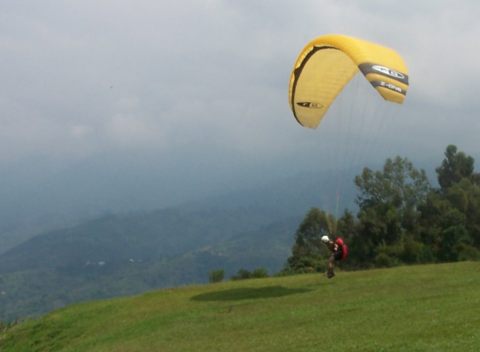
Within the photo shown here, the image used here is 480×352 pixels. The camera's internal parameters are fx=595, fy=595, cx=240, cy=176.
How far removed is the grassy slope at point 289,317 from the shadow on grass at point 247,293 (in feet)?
0.19

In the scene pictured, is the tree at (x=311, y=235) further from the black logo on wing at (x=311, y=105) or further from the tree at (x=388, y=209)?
the black logo on wing at (x=311, y=105)

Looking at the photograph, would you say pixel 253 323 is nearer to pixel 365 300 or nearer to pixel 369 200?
pixel 365 300

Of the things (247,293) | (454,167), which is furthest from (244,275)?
(454,167)

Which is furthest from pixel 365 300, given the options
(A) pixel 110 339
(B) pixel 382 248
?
(B) pixel 382 248

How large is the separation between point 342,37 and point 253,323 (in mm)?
12310

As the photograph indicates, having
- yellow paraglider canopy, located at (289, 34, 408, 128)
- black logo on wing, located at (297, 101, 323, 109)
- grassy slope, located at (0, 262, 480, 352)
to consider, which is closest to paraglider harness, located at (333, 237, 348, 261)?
grassy slope, located at (0, 262, 480, 352)

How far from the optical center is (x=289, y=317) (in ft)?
72.3

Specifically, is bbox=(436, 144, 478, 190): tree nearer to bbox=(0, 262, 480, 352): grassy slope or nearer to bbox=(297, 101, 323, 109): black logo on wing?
bbox=(0, 262, 480, 352): grassy slope

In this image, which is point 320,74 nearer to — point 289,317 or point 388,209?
point 289,317

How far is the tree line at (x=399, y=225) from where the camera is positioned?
2712 inches

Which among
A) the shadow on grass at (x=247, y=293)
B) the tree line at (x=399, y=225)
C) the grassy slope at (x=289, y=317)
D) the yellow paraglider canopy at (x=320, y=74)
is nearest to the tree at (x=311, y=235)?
the tree line at (x=399, y=225)

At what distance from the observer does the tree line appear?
68875 millimetres

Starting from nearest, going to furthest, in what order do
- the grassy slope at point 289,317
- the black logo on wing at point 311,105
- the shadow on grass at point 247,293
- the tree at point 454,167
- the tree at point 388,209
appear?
Answer: the grassy slope at point 289,317 < the black logo on wing at point 311,105 < the shadow on grass at point 247,293 < the tree at point 388,209 < the tree at point 454,167

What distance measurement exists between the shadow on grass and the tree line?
3595 centimetres
